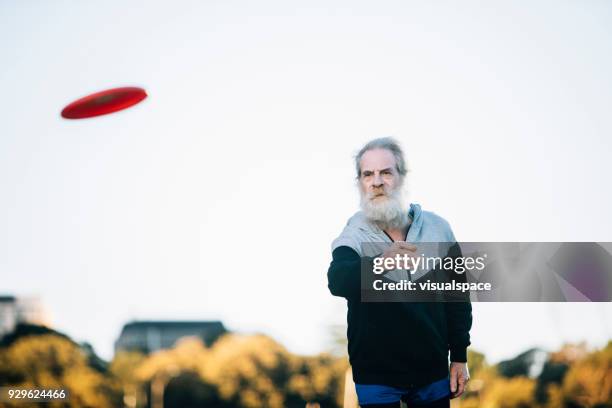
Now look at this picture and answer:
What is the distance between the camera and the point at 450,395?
121 inches

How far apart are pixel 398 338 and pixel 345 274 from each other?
41 cm

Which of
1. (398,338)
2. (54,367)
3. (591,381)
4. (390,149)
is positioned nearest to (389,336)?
(398,338)

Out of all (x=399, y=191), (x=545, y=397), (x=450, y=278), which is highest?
(x=399, y=191)

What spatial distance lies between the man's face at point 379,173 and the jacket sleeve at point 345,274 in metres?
0.43

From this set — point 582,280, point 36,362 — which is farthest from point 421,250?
point 36,362

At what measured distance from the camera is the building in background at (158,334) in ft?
109

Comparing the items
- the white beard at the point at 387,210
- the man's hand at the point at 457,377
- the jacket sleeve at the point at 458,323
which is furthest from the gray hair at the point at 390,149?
the man's hand at the point at 457,377

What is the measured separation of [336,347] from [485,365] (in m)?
7.24

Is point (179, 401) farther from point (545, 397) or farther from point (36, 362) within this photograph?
point (545, 397)

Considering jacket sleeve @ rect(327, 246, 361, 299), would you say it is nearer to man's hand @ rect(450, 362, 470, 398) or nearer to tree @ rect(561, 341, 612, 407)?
man's hand @ rect(450, 362, 470, 398)

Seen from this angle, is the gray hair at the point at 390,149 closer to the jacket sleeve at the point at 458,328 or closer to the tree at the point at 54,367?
the jacket sleeve at the point at 458,328

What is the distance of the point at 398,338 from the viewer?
9.88ft

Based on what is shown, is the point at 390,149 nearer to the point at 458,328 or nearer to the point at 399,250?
the point at 399,250

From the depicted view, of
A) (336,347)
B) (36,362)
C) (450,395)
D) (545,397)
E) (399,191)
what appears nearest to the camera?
(450,395)
